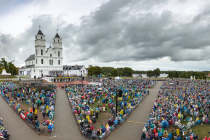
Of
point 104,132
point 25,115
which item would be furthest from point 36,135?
point 104,132

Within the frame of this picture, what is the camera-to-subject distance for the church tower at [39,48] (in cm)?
7094

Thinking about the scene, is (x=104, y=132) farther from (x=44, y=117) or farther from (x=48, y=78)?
(x=48, y=78)

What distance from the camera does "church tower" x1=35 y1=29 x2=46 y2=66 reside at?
7094 centimetres

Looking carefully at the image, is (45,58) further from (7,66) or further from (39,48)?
(7,66)

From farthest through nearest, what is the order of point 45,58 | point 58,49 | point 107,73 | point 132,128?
1. point 107,73
2. point 58,49
3. point 45,58
4. point 132,128

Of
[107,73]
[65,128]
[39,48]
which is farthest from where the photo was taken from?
[107,73]

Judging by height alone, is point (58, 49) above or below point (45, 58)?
above

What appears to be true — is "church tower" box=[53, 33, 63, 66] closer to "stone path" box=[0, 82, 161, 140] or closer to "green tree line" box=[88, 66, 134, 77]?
"green tree line" box=[88, 66, 134, 77]

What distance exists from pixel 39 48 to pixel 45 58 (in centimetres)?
500

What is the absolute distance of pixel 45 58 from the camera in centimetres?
7331

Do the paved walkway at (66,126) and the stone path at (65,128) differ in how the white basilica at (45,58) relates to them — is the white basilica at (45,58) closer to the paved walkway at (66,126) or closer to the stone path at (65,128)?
the stone path at (65,128)

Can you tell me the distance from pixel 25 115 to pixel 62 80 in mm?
40660

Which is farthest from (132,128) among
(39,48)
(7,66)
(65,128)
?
(7,66)

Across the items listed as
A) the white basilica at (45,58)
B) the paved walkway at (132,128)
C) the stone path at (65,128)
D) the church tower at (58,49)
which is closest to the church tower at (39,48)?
the white basilica at (45,58)
